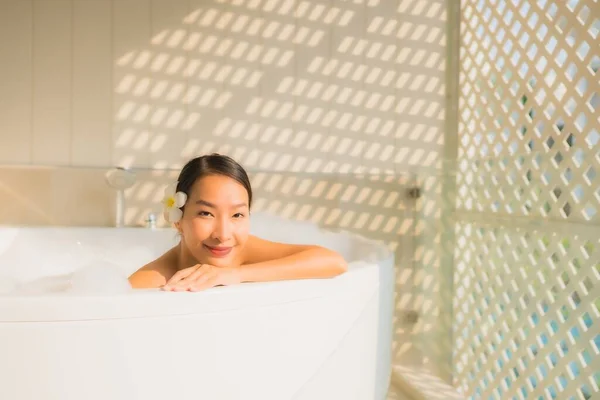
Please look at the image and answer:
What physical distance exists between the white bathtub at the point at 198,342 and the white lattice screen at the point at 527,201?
0.64 m

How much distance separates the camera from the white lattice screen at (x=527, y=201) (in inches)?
62.9

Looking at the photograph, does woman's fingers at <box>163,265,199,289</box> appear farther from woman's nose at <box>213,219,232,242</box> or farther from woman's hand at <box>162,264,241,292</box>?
woman's nose at <box>213,219,232,242</box>

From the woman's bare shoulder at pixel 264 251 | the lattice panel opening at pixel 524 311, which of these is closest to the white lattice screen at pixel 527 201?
the lattice panel opening at pixel 524 311

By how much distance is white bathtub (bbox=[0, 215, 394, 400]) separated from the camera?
0.92 meters

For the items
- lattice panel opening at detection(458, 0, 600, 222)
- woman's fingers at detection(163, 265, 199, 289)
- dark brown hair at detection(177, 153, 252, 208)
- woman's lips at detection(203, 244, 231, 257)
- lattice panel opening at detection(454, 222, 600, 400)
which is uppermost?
lattice panel opening at detection(458, 0, 600, 222)

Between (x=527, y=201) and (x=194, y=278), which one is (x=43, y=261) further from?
(x=527, y=201)

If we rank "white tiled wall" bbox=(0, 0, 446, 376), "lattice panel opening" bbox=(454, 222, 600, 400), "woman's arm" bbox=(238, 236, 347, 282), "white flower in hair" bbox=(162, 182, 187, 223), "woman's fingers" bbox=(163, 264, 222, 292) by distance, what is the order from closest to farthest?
"woman's fingers" bbox=(163, 264, 222, 292) < "woman's arm" bbox=(238, 236, 347, 282) < "white flower in hair" bbox=(162, 182, 187, 223) < "lattice panel opening" bbox=(454, 222, 600, 400) < "white tiled wall" bbox=(0, 0, 446, 376)

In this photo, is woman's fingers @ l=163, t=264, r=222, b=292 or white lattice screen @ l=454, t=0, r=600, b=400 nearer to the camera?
woman's fingers @ l=163, t=264, r=222, b=292

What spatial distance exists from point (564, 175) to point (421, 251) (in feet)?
2.88

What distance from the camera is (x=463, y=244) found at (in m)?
2.35

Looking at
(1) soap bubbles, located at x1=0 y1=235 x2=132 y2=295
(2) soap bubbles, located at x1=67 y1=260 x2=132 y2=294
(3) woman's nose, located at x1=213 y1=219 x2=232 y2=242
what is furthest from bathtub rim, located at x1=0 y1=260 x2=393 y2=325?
(1) soap bubbles, located at x1=0 y1=235 x2=132 y2=295

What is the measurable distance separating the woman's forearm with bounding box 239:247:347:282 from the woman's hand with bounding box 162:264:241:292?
13 centimetres

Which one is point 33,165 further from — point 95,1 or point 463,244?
point 463,244

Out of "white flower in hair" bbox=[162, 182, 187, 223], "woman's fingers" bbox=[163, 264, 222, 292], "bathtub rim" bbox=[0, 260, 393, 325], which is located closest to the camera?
"bathtub rim" bbox=[0, 260, 393, 325]
